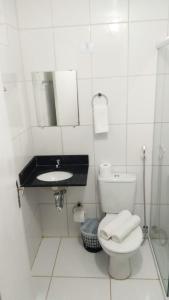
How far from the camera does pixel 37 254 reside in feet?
7.37

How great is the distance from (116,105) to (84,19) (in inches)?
28.6

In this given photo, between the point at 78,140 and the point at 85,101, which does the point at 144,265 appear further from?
the point at 85,101

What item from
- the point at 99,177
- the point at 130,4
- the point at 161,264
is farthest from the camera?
the point at 99,177

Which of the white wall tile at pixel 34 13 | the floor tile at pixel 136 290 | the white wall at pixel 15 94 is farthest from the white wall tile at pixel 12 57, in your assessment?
the floor tile at pixel 136 290

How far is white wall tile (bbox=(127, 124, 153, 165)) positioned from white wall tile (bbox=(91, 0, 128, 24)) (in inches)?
34.3

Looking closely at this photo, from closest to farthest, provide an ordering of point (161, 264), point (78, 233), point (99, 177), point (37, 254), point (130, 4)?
point (130, 4), point (161, 264), point (99, 177), point (37, 254), point (78, 233)

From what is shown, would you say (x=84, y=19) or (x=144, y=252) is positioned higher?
(x=84, y=19)

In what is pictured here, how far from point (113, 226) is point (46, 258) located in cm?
81

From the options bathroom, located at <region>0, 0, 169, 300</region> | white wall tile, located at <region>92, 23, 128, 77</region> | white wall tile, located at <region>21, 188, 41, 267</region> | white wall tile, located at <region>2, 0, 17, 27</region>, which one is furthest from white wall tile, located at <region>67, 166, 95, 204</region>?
white wall tile, located at <region>2, 0, 17, 27</region>

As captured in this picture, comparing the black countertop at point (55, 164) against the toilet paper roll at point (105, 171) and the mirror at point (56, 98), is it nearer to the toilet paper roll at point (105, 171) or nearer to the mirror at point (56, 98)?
the toilet paper roll at point (105, 171)

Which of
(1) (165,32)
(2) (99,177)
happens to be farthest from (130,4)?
(2) (99,177)

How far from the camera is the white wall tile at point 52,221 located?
238 cm

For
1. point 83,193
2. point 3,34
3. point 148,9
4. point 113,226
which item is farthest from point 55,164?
point 148,9

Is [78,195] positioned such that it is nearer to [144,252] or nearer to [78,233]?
[78,233]
